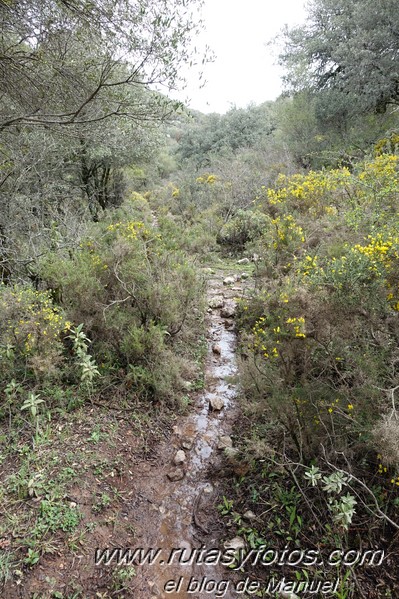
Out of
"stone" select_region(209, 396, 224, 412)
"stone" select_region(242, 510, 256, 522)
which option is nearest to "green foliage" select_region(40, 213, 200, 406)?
"stone" select_region(209, 396, 224, 412)

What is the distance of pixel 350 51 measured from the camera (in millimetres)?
8453

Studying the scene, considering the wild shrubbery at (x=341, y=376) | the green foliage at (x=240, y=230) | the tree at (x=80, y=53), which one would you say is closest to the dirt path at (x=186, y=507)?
the wild shrubbery at (x=341, y=376)

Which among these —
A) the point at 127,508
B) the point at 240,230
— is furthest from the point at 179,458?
the point at 240,230

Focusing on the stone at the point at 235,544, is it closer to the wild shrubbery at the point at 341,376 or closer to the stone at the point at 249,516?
the stone at the point at 249,516

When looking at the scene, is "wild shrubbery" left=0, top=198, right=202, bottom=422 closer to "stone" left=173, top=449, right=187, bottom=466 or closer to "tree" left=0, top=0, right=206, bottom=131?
"stone" left=173, top=449, right=187, bottom=466

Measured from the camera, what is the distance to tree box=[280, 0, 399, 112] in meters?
8.08

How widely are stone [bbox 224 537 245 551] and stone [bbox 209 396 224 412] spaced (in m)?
1.50

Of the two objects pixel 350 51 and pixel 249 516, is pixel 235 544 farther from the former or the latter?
pixel 350 51

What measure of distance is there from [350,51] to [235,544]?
10692 mm

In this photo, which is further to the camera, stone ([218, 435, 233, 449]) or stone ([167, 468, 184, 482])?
stone ([218, 435, 233, 449])

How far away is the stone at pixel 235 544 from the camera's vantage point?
2.43 meters

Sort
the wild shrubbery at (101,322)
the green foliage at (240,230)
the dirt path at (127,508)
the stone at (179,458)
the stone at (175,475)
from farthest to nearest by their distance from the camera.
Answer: the green foliage at (240,230), the wild shrubbery at (101,322), the stone at (179,458), the stone at (175,475), the dirt path at (127,508)

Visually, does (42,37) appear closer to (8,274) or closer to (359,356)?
(8,274)

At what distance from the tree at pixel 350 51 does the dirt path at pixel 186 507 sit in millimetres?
8910
